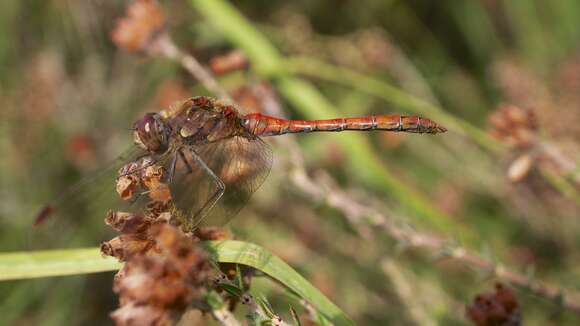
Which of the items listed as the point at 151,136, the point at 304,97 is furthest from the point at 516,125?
the point at 151,136

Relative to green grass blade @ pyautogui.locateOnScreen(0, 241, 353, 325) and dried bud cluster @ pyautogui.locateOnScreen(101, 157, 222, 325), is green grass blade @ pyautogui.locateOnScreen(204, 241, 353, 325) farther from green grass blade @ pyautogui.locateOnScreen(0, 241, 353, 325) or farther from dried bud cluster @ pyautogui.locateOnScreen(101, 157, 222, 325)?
dried bud cluster @ pyautogui.locateOnScreen(101, 157, 222, 325)

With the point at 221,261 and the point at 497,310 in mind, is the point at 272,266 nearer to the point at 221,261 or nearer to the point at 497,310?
the point at 221,261

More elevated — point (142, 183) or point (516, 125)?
point (516, 125)

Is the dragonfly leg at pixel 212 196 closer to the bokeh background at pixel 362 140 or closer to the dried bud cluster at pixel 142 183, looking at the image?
Result: the dried bud cluster at pixel 142 183

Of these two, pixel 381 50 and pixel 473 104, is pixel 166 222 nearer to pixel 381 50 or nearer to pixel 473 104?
pixel 381 50

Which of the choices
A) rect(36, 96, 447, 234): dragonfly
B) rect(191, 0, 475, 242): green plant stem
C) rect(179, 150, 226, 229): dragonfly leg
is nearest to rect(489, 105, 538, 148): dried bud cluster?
rect(36, 96, 447, 234): dragonfly

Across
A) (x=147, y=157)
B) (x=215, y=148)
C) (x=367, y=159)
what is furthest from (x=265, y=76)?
(x=147, y=157)

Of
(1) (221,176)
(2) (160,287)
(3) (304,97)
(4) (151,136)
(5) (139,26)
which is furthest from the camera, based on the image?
(3) (304,97)
